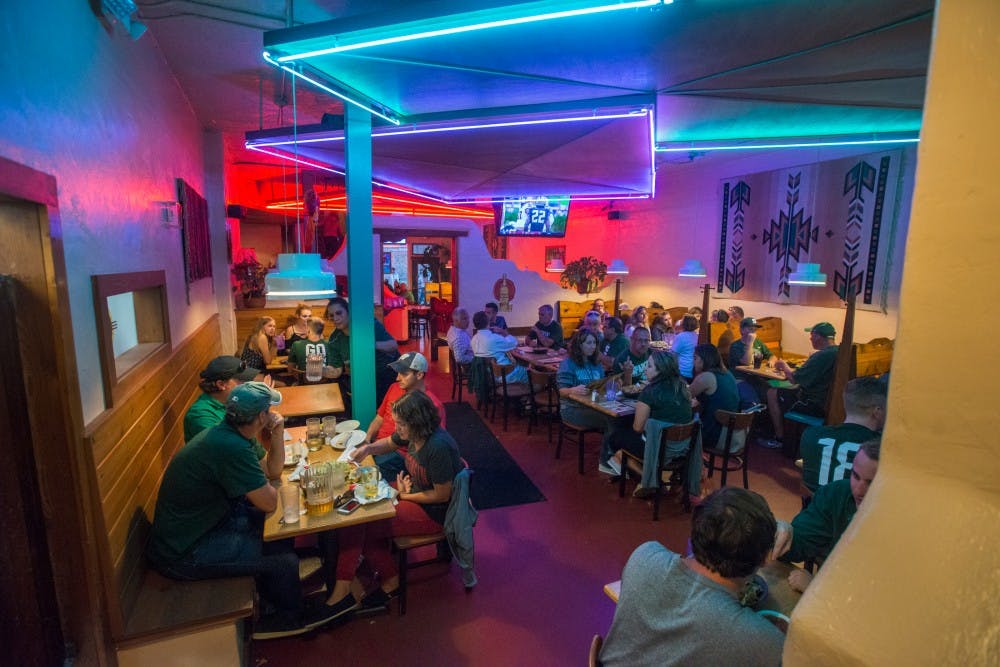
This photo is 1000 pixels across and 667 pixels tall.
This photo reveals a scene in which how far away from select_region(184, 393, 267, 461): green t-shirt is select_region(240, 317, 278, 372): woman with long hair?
2.33m

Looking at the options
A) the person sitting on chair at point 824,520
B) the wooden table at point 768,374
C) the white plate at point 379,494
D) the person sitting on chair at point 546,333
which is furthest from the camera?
the person sitting on chair at point 546,333

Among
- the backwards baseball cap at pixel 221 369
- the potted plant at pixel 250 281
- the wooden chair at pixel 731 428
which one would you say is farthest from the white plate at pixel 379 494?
the potted plant at pixel 250 281

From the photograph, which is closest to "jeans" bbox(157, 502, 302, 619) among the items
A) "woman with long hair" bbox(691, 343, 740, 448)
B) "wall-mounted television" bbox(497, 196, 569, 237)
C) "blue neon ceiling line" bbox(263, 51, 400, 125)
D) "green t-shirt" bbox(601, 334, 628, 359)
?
"blue neon ceiling line" bbox(263, 51, 400, 125)

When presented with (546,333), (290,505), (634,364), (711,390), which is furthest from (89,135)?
(546,333)

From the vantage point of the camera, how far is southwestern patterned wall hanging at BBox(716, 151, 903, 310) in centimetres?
696

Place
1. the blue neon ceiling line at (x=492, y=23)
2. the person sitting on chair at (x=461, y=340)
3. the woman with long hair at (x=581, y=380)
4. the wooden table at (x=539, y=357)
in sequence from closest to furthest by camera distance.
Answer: the blue neon ceiling line at (x=492, y=23) → the woman with long hair at (x=581, y=380) → the wooden table at (x=539, y=357) → the person sitting on chair at (x=461, y=340)

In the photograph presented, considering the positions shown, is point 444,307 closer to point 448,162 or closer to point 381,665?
point 448,162

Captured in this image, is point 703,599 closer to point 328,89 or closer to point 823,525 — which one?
point 823,525

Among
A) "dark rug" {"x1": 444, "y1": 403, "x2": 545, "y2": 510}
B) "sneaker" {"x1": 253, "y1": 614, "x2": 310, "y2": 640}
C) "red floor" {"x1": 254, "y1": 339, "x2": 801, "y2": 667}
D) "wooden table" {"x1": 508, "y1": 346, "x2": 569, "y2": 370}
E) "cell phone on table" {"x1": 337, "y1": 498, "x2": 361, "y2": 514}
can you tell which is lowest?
"red floor" {"x1": 254, "y1": 339, "x2": 801, "y2": 667}

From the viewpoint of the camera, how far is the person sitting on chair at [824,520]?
2109 millimetres

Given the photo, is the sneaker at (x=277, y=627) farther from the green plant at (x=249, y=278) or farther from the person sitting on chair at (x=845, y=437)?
the green plant at (x=249, y=278)

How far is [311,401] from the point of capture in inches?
180

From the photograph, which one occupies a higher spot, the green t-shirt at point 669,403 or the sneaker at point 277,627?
the green t-shirt at point 669,403

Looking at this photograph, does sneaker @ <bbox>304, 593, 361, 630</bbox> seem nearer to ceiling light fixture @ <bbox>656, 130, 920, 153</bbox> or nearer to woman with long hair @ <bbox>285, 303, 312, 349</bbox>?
woman with long hair @ <bbox>285, 303, 312, 349</bbox>
